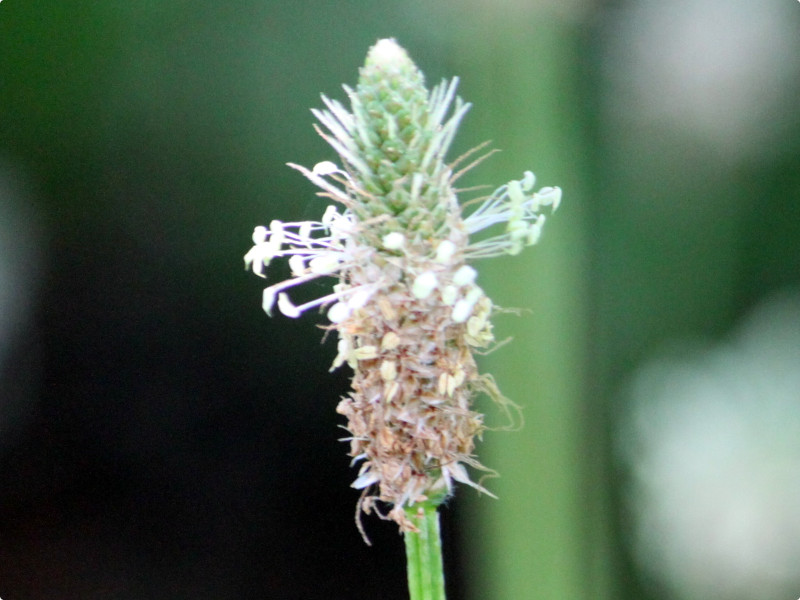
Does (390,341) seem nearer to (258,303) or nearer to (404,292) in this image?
(404,292)

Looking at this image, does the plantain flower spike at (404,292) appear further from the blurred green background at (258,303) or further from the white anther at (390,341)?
the blurred green background at (258,303)

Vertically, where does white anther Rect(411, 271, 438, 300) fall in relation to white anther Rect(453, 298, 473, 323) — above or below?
above

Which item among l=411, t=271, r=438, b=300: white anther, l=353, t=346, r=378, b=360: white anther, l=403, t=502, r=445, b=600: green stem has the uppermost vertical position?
l=411, t=271, r=438, b=300: white anther

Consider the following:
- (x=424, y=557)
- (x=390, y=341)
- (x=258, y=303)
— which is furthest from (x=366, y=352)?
(x=258, y=303)

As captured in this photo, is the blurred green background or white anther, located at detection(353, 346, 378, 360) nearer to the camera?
white anther, located at detection(353, 346, 378, 360)

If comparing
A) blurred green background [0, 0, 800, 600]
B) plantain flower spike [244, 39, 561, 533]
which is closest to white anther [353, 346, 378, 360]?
plantain flower spike [244, 39, 561, 533]

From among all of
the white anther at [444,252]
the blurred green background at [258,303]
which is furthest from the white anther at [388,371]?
the blurred green background at [258,303]

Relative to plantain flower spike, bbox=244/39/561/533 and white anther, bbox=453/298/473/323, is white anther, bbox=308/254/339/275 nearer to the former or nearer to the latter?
plantain flower spike, bbox=244/39/561/533
